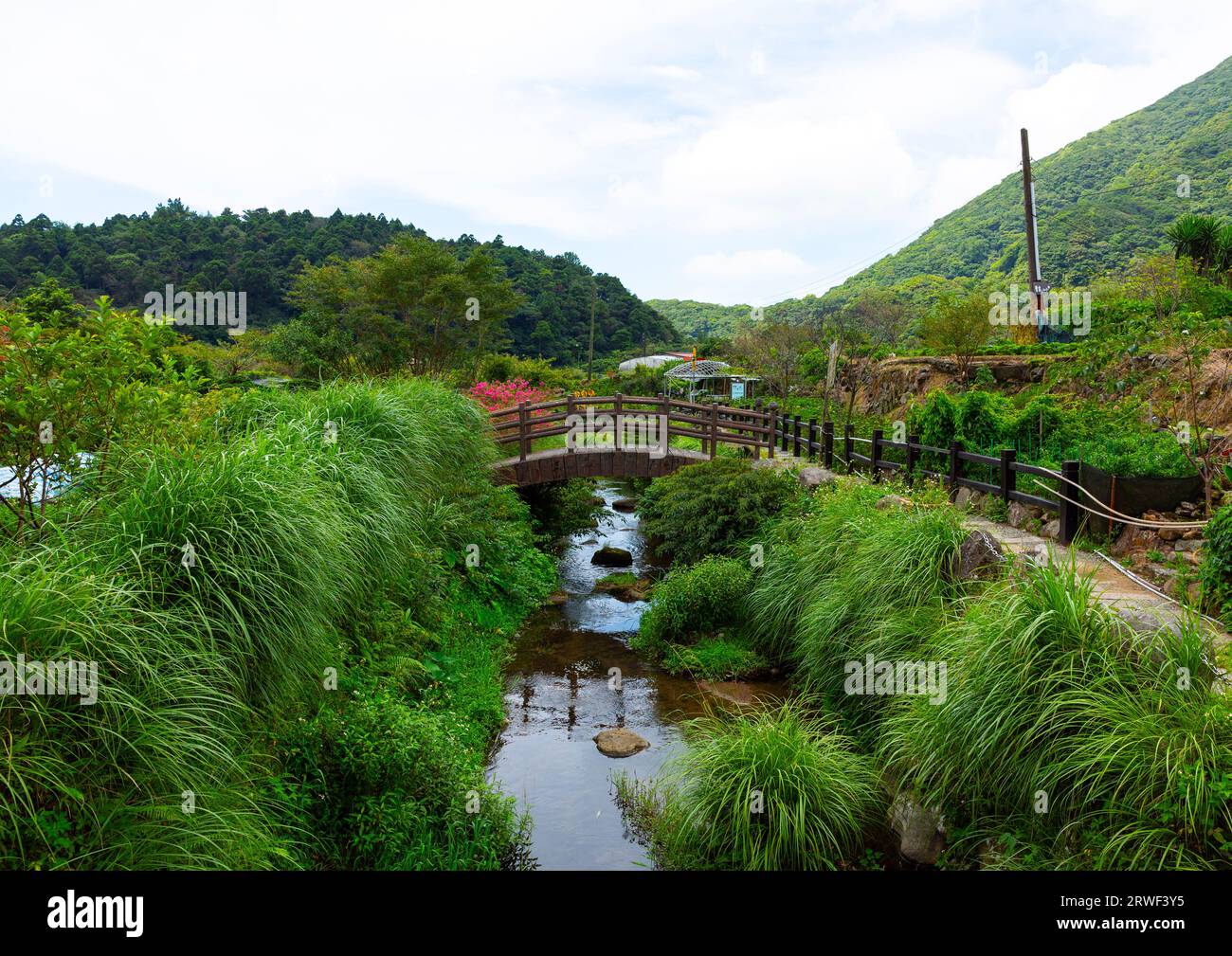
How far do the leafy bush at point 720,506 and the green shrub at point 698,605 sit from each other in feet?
4.92

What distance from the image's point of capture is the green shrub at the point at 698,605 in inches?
462

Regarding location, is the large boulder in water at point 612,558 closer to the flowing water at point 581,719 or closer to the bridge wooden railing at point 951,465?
the flowing water at point 581,719

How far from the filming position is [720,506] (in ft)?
45.8

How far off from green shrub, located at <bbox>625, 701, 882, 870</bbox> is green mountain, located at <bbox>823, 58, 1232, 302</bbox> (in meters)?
29.2

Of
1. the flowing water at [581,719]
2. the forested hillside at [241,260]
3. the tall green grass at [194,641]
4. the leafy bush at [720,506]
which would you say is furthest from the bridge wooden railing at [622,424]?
the forested hillside at [241,260]

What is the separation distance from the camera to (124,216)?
46.9m

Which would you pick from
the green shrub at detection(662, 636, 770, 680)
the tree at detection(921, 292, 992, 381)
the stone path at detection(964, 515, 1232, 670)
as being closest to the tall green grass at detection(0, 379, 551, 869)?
the green shrub at detection(662, 636, 770, 680)

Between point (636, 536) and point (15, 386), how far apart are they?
15.2m

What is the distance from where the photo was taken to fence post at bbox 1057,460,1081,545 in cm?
862

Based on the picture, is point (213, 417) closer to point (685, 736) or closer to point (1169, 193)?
point (685, 736)

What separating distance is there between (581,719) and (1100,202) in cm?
4702

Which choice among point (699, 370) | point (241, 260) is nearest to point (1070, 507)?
point (699, 370)

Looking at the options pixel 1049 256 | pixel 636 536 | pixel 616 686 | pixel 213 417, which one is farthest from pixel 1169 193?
pixel 213 417

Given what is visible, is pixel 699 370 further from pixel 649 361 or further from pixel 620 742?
pixel 620 742
